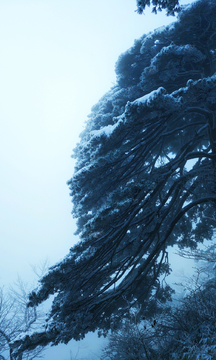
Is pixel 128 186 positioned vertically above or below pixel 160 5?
below

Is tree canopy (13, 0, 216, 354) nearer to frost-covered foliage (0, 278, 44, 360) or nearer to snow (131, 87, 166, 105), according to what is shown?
snow (131, 87, 166, 105)

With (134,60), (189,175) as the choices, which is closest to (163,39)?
(134,60)

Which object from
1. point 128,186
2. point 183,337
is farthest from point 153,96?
point 183,337

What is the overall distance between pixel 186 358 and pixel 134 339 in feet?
6.43

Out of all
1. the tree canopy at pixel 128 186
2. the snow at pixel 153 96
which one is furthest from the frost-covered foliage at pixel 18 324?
the snow at pixel 153 96

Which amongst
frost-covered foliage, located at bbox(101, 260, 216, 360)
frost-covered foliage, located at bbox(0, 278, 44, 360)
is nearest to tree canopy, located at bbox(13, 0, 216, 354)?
frost-covered foliage, located at bbox(101, 260, 216, 360)

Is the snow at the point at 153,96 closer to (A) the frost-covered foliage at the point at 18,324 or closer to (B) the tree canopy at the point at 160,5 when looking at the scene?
(B) the tree canopy at the point at 160,5

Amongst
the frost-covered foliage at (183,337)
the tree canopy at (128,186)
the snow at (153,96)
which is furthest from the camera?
the tree canopy at (128,186)

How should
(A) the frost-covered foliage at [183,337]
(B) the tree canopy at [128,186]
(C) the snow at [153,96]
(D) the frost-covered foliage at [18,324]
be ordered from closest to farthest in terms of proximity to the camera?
1. (A) the frost-covered foliage at [183,337]
2. (C) the snow at [153,96]
3. (B) the tree canopy at [128,186]
4. (D) the frost-covered foliage at [18,324]

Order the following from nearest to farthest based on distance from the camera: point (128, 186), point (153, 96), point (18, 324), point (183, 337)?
point (153, 96) → point (183, 337) → point (128, 186) → point (18, 324)

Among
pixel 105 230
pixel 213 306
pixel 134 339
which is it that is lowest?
pixel 213 306

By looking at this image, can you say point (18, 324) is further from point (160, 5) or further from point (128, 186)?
point (160, 5)

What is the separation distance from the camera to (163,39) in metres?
6.79

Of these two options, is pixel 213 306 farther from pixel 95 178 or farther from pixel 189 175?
pixel 95 178
